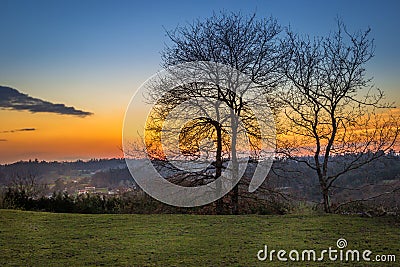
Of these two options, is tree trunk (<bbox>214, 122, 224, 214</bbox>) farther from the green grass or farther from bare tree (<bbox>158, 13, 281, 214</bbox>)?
the green grass

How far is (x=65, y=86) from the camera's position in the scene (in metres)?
13.4

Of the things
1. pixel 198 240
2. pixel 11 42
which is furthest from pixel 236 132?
pixel 11 42

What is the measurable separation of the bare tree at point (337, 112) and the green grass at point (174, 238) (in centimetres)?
240

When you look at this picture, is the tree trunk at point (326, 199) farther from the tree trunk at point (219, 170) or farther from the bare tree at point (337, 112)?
the tree trunk at point (219, 170)

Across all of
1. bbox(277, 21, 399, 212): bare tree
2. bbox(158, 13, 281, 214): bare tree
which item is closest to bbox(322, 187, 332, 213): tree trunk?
bbox(277, 21, 399, 212): bare tree

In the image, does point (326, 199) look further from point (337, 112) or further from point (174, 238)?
point (174, 238)

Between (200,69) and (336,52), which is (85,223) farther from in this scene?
(336,52)

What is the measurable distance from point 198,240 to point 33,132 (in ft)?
28.8

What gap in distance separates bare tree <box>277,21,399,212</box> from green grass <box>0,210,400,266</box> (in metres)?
2.40

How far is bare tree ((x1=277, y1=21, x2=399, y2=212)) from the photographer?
10.9 meters

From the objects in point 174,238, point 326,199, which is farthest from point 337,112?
point 174,238

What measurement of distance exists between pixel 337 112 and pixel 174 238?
6.23m

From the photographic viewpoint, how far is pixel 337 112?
11297 mm

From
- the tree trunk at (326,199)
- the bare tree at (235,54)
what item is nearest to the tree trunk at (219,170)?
the bare tree at (235,54)
